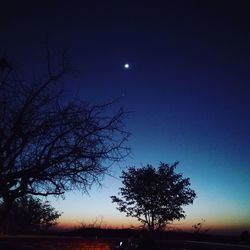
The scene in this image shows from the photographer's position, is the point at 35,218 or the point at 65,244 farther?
the point at 35,218

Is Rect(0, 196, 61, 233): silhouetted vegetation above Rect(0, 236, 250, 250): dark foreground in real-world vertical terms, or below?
above

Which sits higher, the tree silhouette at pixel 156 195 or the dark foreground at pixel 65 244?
the tree silhouette at pixel 156 195

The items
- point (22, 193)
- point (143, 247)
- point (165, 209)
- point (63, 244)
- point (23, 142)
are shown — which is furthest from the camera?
point (165, 209)

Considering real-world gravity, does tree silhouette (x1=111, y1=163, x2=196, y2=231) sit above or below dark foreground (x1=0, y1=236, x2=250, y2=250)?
above

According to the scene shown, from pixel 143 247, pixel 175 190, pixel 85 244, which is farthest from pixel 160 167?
pixel 143 247

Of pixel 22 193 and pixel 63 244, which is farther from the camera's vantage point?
pixel 63 244

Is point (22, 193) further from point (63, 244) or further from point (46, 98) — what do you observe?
point (63, 244)

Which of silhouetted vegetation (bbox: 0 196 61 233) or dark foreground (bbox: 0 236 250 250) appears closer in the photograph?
dark foreground (bbox: 0 236 250 250)

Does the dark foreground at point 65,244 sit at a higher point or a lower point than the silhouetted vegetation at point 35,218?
lower

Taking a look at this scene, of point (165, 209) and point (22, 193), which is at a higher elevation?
point (165, 209)

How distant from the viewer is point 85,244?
20.2m

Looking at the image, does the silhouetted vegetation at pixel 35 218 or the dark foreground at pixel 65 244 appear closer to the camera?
the dark foreground at pixel 65 244

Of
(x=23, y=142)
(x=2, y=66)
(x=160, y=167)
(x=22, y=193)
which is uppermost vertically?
(x=160, y=167)

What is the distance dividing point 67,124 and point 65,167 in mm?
1145
